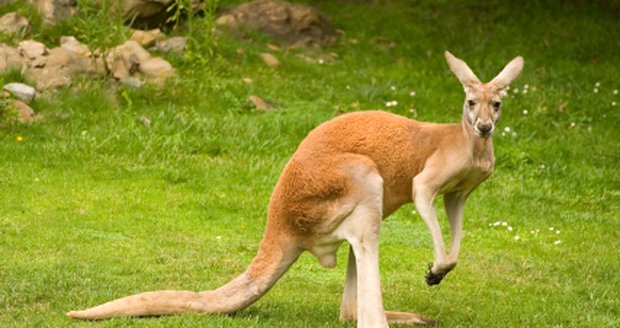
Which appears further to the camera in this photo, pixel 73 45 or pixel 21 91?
pixel 73 45

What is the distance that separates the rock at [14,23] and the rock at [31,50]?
1.75ft

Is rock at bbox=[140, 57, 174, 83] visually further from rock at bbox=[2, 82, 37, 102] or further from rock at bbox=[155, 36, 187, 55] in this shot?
rock at bbox=[2, 82, 37, 102]

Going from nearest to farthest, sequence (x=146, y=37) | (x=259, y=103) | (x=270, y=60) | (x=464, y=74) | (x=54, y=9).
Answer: (x=464, y=74) → (x=259, y=103) → (x=146, y=37) → (x=54, y=9) → (x=270, y=60)

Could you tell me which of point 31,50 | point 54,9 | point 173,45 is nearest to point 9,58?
point 31,50

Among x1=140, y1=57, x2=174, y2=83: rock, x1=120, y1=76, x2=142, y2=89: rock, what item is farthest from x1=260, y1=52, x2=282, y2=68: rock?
x1=120, y1=76, x2=142, y2=89: rock

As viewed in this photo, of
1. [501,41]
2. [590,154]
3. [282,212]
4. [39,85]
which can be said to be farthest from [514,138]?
[282,212]

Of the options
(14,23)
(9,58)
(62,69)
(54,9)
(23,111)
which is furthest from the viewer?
(54,9)

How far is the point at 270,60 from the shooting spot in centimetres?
1405

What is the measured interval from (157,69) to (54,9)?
5.81 ft

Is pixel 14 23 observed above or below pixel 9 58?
below

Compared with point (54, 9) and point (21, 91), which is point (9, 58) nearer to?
point (21, 91)

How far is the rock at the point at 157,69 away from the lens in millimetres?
12516

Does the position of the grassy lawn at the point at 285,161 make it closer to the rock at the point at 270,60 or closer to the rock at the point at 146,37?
the rock at the point at 270,60

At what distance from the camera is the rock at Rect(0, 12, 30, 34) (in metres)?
12.8
